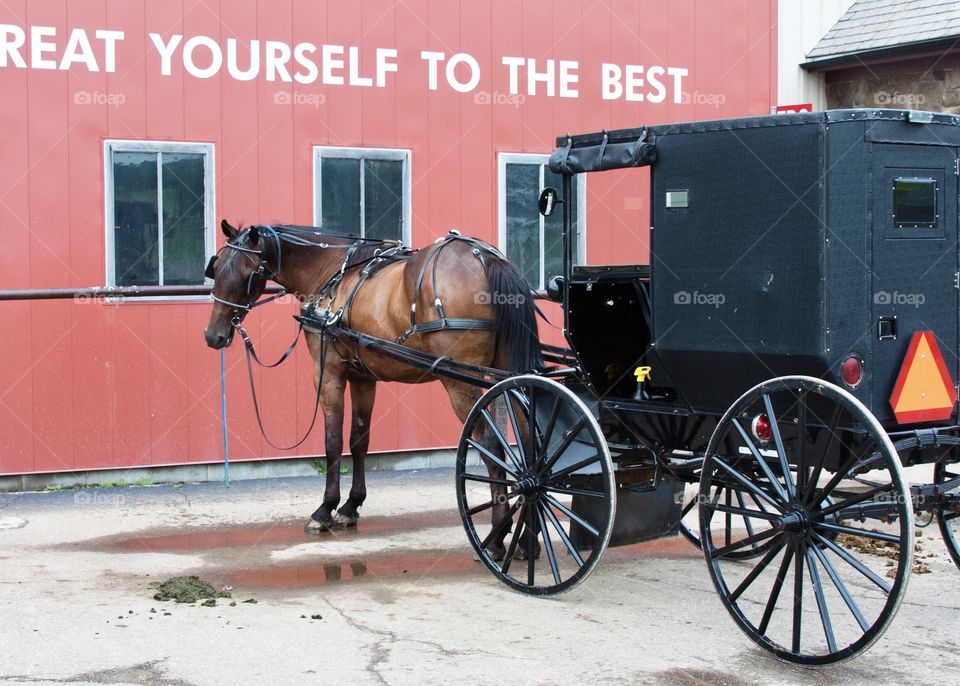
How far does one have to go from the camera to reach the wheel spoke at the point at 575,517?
603cm

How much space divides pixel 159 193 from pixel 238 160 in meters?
0.70

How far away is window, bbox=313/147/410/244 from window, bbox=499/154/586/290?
0.97 metres

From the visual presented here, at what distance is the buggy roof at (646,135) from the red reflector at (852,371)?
101cm

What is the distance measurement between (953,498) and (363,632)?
279 centimetres

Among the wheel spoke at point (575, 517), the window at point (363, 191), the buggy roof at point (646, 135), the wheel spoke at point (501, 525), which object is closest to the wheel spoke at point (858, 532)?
the wheel spoke at point (575, 517)

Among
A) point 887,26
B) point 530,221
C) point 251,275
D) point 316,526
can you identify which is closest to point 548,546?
point 316,526

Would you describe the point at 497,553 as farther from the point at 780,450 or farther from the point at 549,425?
the point at 780,450

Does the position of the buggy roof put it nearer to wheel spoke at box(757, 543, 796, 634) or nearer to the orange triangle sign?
the orange triangle sign

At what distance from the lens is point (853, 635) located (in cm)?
575

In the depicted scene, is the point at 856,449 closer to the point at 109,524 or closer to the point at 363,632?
the point at 363,632

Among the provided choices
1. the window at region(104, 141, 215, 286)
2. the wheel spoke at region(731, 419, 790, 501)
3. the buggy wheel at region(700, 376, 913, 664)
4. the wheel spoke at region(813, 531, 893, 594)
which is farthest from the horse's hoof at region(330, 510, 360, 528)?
the wheel spoke at region(813, 531, 893, 594)

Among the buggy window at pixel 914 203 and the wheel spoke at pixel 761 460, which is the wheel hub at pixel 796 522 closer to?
the wheel spoke at pixel 761 460

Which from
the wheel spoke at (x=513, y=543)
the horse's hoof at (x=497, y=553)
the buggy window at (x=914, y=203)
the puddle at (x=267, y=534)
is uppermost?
the buggy window at (x=914, y=203)

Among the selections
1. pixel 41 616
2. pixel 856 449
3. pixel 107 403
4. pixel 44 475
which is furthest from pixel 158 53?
pixel 856 449
